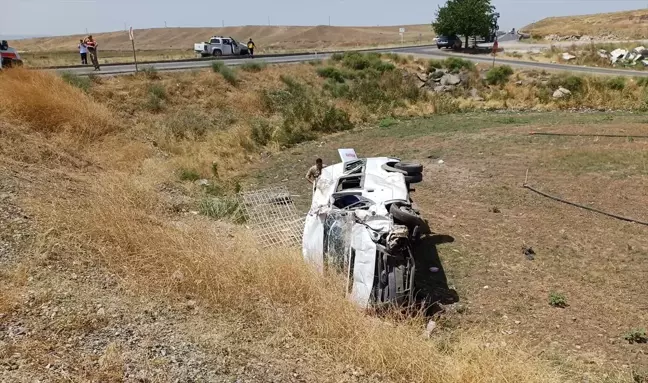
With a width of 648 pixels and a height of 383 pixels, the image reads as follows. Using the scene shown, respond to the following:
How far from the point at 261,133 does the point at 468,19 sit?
122ft

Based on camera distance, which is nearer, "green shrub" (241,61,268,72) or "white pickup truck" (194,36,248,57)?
"green shrub" (241,61,268,72)

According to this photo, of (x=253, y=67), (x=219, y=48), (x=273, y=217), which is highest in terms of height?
(x=219, y=48)

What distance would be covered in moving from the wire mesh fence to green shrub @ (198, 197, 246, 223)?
13 centimetres

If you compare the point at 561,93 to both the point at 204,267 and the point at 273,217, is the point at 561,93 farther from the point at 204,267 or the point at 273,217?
the point at 204,267

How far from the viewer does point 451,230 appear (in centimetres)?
908

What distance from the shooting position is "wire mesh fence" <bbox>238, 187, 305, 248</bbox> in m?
8.40

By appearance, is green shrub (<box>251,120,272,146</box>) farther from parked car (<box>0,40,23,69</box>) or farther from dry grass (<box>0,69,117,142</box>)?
parked car (<box>0,40,23,69</box>)

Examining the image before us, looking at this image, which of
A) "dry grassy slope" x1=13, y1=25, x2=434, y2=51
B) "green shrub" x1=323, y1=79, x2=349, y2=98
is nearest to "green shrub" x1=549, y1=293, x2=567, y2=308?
"green shrub" x1=323, y1=79, x2=349, y2=98

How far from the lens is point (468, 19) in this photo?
47875 millimetres

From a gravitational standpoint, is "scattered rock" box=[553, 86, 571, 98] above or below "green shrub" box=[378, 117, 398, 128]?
above

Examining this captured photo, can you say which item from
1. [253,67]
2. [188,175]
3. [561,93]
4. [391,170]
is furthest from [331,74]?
[391,170]

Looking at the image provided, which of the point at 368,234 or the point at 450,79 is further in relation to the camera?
the point at 450,79

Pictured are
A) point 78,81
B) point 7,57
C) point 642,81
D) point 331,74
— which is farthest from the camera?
point 331,74

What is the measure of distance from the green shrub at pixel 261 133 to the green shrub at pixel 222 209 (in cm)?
669
